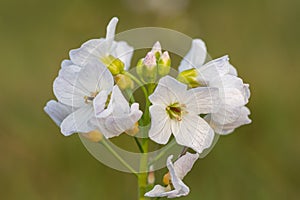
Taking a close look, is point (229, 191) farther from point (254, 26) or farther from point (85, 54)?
point (254, 26)

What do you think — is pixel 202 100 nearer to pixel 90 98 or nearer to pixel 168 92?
pixel 168 92

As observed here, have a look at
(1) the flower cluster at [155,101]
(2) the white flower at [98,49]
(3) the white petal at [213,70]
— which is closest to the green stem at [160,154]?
(1) the flower cluster at [155,101]

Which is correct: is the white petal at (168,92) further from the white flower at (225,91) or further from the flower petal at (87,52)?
the flower petal at (87,52)

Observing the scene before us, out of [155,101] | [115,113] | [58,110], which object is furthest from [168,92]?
[58,110]

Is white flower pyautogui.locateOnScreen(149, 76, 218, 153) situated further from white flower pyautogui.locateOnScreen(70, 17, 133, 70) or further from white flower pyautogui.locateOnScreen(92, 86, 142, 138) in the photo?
white flower pyautogui.locateOnScreen(70, 17, 133, 70)

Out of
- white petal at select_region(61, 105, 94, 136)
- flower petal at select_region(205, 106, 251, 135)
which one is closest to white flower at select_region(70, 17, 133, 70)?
white petal at select_region(61, 105, 94, 136)
